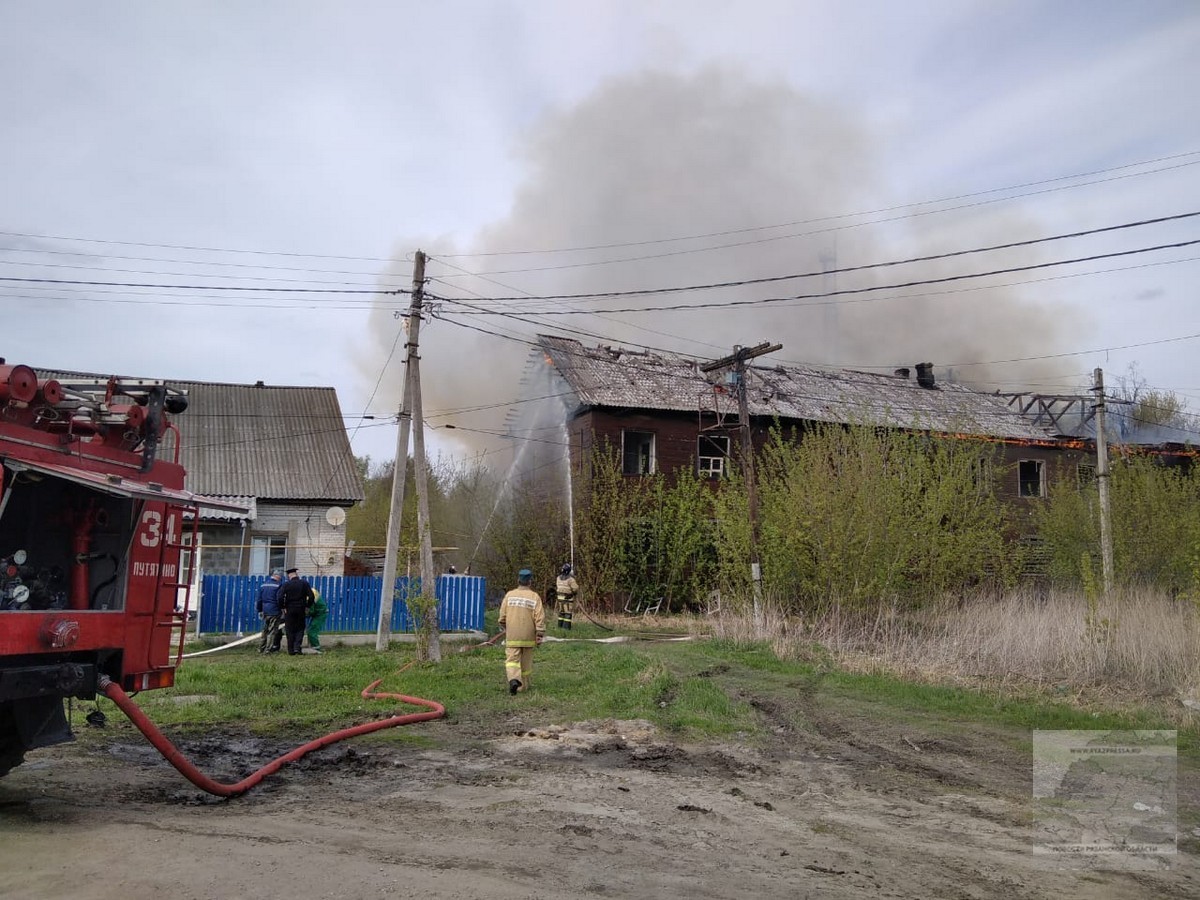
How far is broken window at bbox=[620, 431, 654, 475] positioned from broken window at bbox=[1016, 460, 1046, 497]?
1510 centimetres

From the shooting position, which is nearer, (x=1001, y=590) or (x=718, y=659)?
(x=718, y=659)

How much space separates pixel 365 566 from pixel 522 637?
53.9ft

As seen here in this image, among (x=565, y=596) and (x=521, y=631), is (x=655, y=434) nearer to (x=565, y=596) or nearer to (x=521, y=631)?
(x=565, y=596)

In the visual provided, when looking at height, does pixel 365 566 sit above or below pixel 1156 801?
above

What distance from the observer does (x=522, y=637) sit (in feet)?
36.3

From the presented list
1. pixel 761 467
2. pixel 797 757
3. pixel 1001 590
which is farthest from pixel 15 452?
pixel 1001 590

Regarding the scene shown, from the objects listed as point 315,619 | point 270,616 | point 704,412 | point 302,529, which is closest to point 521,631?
point 315,619

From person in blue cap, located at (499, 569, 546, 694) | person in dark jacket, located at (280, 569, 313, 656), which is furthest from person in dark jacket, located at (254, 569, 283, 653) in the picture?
person in blue cap, located at (499, 569, 546, 694)

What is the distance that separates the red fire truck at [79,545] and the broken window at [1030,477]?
33.9 meters

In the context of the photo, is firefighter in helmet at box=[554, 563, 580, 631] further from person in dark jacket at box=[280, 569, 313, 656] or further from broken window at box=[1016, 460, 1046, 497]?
broken window at box=[1016, 460, 1046, 497]

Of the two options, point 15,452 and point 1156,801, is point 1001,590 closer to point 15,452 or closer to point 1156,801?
point 1156,801

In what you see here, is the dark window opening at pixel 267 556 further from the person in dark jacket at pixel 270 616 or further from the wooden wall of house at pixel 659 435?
the wooden wall of house at pixel 659 435

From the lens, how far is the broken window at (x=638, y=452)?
29.2m

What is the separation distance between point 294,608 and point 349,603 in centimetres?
331
